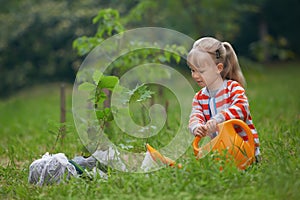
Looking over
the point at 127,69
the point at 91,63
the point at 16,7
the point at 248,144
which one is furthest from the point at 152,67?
the point at 16,7

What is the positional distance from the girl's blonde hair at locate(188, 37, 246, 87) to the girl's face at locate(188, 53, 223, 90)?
0.03 m

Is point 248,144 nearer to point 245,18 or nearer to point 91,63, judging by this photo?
point 91,63

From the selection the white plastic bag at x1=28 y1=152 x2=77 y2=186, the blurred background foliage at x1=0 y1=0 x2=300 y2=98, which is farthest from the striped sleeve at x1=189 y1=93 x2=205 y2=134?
the blurred background foliage at x1=0 y1=0 x2=300 y2=98

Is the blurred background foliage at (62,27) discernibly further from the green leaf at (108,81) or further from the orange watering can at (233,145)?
the orange watering can at (233,145)

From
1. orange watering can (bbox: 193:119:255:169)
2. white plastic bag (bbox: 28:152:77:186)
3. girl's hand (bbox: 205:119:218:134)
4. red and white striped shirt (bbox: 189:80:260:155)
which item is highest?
red and white striped shirt (bbox: 189:80:260:155)

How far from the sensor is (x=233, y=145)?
9.42ft

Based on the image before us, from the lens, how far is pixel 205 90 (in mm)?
→ 3244

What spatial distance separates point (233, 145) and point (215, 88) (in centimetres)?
49

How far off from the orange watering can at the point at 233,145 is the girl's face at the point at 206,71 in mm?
361

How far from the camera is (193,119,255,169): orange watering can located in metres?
2.89

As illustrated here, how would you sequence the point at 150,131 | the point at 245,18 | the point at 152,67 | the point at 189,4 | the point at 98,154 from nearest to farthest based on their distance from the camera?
the point at 98,154 < the point at 150,131 < the point at 152,67 < the point at 189,4 < the point at 245,18

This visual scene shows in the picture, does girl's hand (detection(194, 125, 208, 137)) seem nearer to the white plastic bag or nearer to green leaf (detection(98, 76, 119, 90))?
green leaf (detection(98, 76, 119, 90))

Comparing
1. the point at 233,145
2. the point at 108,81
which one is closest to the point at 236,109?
the point at 233,145

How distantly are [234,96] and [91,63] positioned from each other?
7.06ft
